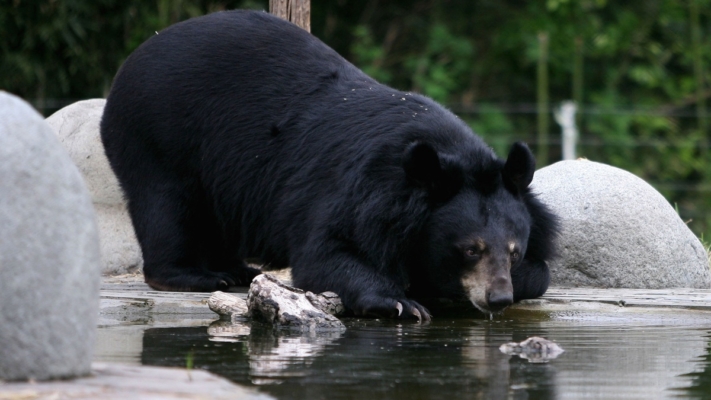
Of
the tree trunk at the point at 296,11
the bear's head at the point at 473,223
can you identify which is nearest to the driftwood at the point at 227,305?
the bear's head at the point at 473,223

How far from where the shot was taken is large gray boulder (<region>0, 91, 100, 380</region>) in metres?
2.60

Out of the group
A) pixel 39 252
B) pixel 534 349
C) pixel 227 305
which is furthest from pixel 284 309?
pixel 39 252

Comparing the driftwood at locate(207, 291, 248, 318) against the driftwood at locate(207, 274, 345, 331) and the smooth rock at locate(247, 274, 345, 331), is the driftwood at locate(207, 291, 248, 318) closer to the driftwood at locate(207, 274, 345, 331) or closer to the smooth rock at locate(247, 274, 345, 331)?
the driftwood at locate(207, 274, 345, 331)

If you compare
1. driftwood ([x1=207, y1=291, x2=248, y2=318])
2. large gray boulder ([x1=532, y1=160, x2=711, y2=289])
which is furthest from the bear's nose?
large gray boulder ([x1=532, y1=160, x2=711, y2=289])

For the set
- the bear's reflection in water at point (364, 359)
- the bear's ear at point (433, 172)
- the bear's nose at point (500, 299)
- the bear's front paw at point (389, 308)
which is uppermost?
the bear's ear at point (433, 172)

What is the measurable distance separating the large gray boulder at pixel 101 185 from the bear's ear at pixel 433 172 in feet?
8.46

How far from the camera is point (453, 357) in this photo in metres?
3.59

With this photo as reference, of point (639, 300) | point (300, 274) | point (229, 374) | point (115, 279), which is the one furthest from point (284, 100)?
point (229, 374)

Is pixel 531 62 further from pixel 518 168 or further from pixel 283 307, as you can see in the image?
pixel 283 307

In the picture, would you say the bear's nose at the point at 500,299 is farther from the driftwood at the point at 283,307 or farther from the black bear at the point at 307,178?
the driftwood at the point at 283,307

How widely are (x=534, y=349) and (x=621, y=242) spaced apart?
214cm

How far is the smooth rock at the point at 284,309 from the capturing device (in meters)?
4.38

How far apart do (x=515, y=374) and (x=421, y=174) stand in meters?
1.63

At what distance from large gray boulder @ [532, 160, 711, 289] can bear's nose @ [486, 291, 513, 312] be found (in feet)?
4.14
